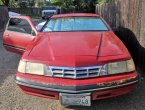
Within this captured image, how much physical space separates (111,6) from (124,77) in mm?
7156

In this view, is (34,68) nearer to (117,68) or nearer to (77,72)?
(77,72)

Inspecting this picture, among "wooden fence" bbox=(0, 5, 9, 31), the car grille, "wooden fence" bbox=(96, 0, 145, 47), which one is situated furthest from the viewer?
"wooden fence" bbox=(0, 5, 9, 31)

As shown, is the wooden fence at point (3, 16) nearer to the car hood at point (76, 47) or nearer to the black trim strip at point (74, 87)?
the car hood at point (76, 47)

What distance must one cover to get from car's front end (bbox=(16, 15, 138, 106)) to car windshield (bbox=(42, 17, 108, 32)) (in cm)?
135

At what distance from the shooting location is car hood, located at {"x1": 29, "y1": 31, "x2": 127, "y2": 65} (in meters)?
4.98

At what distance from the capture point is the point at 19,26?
8.20m

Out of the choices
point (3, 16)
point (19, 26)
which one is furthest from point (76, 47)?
point (3, 16)

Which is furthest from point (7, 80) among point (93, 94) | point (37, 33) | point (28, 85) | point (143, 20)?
point (143, 20)

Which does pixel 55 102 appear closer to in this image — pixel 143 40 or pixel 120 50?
pixel 120 50

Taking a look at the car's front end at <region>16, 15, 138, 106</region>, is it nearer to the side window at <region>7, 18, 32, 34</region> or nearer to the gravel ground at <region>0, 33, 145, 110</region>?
the gravel ground at <region>0, 33, 145, 110</region>

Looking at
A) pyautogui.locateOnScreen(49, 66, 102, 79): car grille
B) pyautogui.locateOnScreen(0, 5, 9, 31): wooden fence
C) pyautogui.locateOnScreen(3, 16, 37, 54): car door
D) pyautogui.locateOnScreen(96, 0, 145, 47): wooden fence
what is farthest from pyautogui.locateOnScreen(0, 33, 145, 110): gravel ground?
pyautogui.locateOnScreen(0, 5, 9, 31): wooden fence

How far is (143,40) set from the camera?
6801 millimetres

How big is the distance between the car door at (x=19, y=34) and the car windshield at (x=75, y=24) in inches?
20.7

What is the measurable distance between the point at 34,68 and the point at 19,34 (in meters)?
2.99
